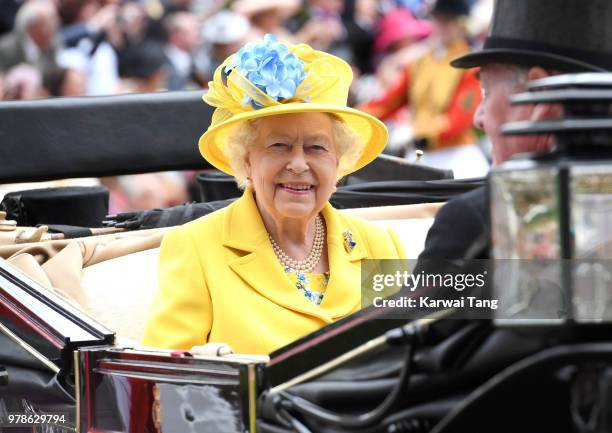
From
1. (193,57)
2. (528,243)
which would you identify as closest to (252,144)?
(528,243)

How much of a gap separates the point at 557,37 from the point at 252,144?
0.98 metres

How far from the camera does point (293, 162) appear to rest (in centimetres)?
315

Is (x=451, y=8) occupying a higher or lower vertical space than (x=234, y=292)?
higher

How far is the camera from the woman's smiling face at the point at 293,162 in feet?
10.4

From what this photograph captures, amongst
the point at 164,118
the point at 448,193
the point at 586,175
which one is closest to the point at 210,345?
the point at 586,175

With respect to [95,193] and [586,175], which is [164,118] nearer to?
[95,193]

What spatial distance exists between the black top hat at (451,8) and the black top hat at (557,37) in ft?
16.6

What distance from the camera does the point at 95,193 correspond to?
429 centimetres

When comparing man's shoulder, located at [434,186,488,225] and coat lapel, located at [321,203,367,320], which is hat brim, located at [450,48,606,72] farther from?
coat lapel, located at [321,203,367,320]

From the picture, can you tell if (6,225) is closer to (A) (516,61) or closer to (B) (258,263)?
(B) (258,263)

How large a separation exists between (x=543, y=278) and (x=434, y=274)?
1.41 ft

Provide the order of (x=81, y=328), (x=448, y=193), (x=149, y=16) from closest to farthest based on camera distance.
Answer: (x=81, y=328), (x=448, y=193), (x=149, y=16)

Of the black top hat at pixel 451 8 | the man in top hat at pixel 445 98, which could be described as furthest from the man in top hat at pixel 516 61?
the black top hat at pixel 451 8

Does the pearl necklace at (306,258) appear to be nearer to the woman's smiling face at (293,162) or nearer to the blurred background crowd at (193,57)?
the woman's smiling face at (293,162)
